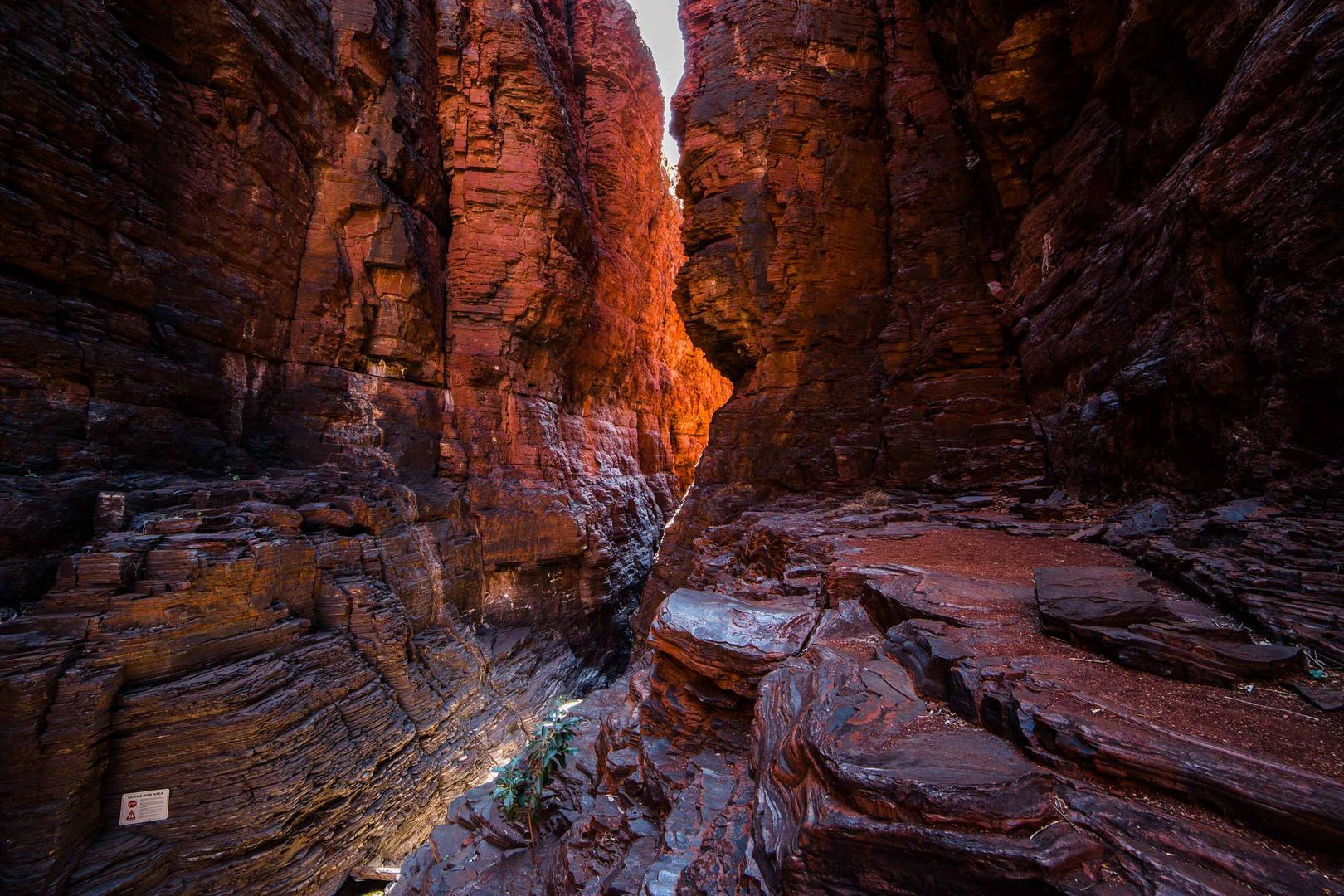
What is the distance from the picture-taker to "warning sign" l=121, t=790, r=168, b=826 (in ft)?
27.4

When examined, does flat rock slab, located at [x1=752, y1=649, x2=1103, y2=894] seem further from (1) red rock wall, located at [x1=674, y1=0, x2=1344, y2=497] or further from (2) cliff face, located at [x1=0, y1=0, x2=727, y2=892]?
(2) cliff face, located at [x1=0, y1=0, x2=727, y2=892]

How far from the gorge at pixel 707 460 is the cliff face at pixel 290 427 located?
10 cm

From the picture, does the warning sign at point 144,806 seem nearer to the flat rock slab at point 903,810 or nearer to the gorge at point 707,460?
the gorge at point 707,460

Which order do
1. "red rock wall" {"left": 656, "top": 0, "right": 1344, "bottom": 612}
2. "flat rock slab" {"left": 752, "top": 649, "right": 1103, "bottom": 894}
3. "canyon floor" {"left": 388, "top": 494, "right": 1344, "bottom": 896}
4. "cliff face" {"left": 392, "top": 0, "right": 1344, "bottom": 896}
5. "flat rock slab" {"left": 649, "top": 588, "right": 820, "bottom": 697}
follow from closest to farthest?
"canyon floor" {"left": 388, "top": 494, "right": 1344, "bottom": 896}, "flat rock slab" {"left": 752, "top": 649, "right": 1103, "bottom": 894}, "cliff face" {"left": 392, "top": 0, "right": 1344, "bottom": 896}, "red rock wall" {"left": 656, "top": 0, "right": 1344, "bottom": 612}, "flat rock slab" {"left": 649, "top": 588, "right": 820, "bottom": 697}

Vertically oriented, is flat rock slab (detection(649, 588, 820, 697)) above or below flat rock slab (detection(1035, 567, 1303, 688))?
below

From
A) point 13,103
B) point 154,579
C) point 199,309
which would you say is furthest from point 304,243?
point 154,579

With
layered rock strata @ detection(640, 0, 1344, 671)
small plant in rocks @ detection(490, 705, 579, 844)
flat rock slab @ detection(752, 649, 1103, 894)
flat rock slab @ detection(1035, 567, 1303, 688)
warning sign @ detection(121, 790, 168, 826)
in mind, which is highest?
layered rock strata @ detection(640, 0, 1344, 671)

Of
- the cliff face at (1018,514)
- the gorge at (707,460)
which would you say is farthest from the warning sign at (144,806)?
the cliff face at (1018,514)

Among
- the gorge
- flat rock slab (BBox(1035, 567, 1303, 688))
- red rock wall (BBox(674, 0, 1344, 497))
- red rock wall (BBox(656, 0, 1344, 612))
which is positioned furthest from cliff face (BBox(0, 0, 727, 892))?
flat rock slab (BBox(1035, 567, 1303, 688))

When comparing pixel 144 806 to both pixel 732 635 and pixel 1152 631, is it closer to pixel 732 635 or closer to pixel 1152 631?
pixel 732 635

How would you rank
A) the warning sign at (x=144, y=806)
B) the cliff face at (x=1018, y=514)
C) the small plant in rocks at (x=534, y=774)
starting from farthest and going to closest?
the warning sign at (x=144, y=806) < the small plant in rocks at (x=534, y=774) < the cliff face at (x=1018, y=514)

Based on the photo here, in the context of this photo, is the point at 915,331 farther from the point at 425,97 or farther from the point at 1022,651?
the point at 425,97

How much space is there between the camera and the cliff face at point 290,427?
880 centimetres

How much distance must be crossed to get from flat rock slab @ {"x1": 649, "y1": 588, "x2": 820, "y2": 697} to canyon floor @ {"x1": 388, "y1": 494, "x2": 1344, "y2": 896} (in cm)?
3
